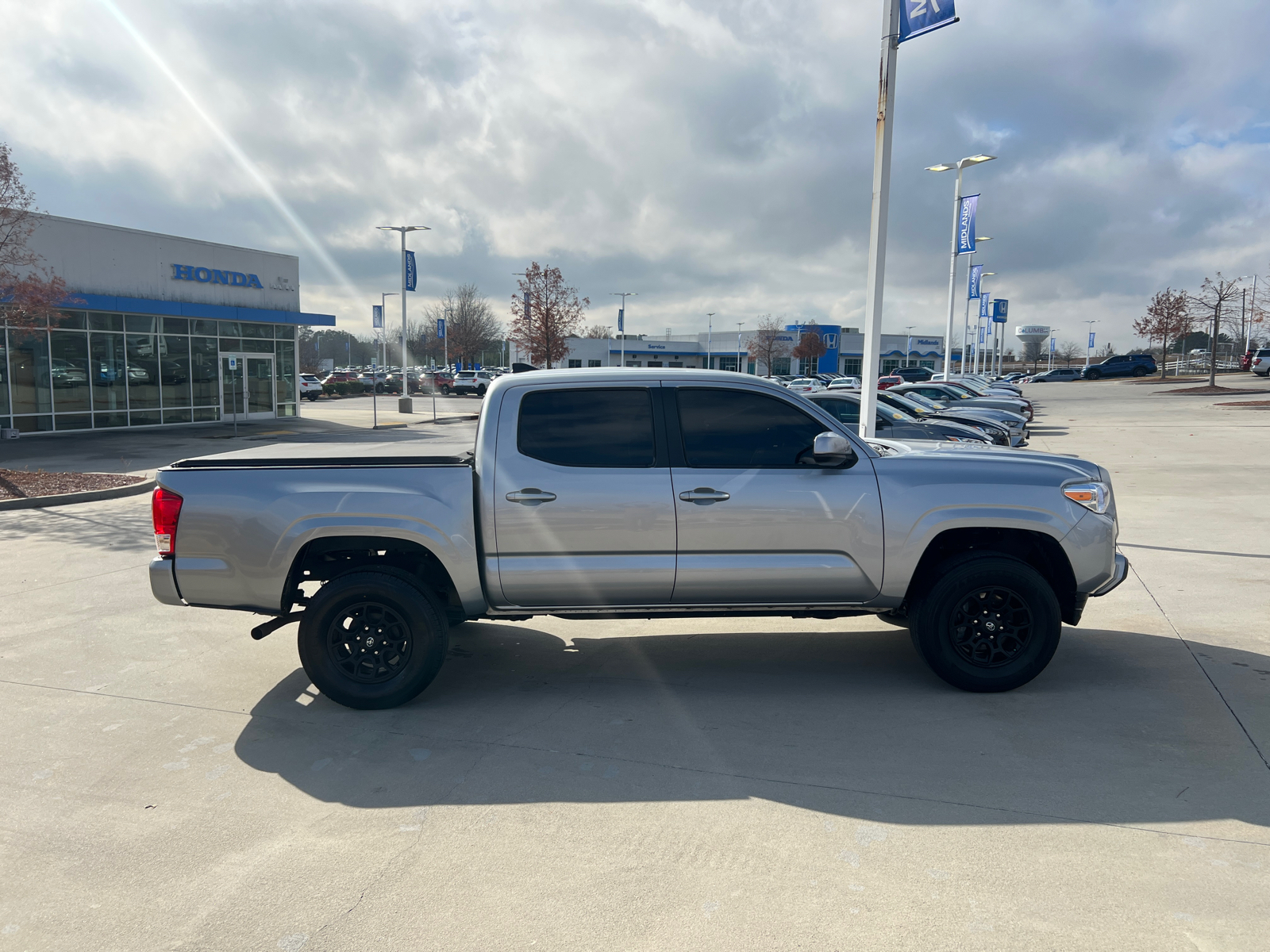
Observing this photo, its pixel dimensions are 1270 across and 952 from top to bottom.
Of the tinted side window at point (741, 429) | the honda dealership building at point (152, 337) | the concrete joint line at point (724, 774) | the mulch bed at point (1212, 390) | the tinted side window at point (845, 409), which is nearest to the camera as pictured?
the concrete joint line at point (724, 774)

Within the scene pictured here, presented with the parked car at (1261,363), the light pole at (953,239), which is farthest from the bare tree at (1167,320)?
the light pole at (953,239)

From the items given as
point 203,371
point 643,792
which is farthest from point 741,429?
point 203,371

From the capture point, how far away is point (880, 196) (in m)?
9.80

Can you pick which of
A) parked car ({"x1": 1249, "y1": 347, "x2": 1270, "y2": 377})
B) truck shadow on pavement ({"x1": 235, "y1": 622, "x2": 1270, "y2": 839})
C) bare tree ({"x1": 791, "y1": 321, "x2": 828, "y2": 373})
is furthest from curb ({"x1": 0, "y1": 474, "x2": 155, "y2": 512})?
bare tree ({"x1": 791, "y1": 321, "x2": 828, "y2": 373})

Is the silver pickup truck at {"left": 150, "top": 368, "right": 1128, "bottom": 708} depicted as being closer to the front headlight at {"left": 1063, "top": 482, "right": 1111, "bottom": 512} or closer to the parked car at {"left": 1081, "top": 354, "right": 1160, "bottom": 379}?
the front headlight at {"left": 1063, "top": 482, "right": 1111, "bottom": 512}

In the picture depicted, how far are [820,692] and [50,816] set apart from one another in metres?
3.89

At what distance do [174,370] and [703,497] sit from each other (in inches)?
1069

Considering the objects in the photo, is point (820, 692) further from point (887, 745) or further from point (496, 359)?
point (496, 359)

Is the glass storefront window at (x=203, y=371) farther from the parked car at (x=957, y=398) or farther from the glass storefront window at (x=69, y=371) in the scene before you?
the parked car at (x=957, y=398)

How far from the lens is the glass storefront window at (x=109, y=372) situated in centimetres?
2511

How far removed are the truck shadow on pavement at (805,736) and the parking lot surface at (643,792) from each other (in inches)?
0.8

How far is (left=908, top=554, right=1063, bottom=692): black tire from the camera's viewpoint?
5023 millimetres

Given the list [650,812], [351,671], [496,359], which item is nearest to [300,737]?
[351,671]

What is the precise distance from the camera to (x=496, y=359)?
350 ft
